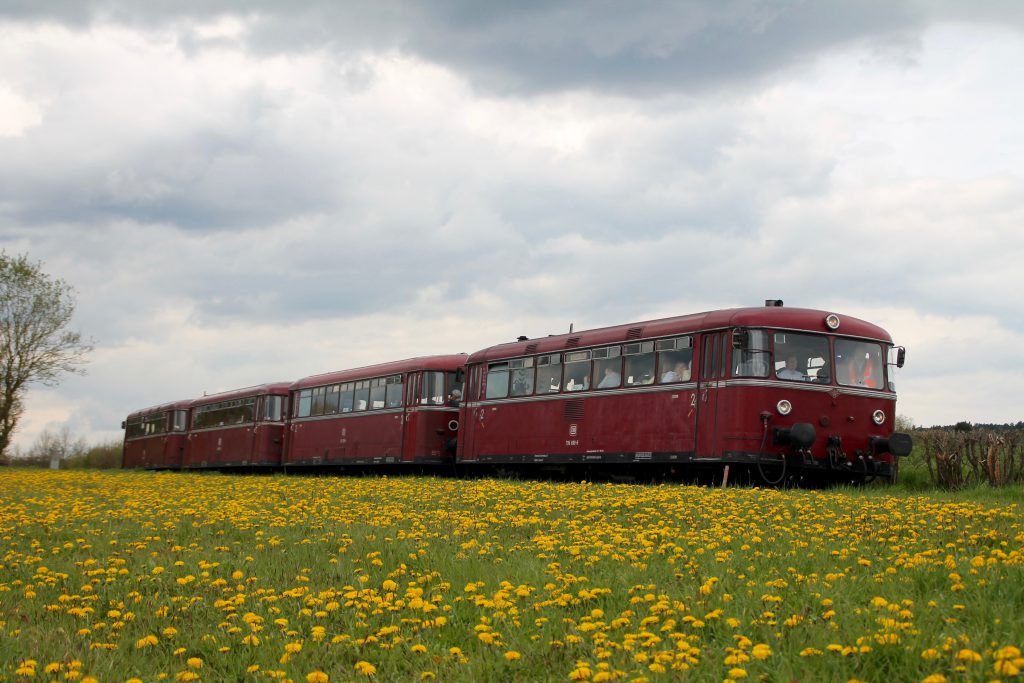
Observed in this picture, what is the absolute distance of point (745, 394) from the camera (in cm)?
1741

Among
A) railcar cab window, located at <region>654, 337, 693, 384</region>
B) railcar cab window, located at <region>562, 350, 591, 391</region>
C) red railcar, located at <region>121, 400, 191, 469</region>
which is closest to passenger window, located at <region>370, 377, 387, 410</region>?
railcar cab window, located at <region>562, 350, 591, 391</region>

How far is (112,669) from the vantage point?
6.92 m

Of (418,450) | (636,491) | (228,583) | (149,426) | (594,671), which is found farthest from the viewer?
(149,426)

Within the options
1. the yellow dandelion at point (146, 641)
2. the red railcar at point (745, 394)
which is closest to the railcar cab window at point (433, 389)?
the red railcar at point (745, 394)

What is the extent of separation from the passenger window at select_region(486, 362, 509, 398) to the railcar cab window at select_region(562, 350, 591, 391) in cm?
246

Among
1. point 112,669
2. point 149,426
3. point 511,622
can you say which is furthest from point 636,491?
point 149,426

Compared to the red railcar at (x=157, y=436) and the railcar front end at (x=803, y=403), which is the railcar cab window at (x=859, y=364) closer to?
the railcar front end at (x=803, y=403)

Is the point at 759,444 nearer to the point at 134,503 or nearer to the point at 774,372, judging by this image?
the point at 774,372

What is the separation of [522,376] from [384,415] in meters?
Answer: 7.08

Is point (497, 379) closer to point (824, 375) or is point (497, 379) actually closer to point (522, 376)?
point (522, 376)

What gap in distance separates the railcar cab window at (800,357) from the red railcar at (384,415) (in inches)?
446

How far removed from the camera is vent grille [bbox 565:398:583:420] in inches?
826

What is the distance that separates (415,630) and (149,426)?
48.3 meters

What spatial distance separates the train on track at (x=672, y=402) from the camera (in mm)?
17562
